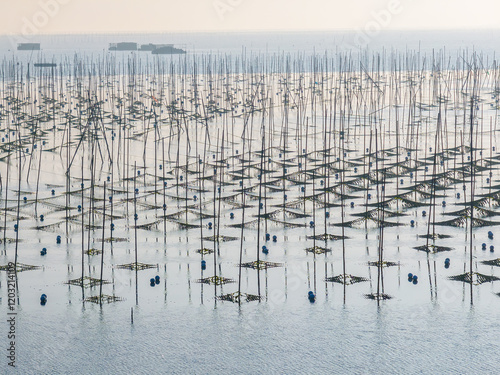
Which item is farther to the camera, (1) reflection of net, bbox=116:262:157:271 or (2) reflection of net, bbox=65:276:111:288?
(1) reflection of net, bbox=116:262:157:271

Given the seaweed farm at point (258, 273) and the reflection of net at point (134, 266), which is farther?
the reflection of net at point (134, 266)

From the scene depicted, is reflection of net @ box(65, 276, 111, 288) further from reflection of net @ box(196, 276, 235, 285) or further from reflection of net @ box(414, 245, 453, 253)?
reflection of net @ box(414, 245, 453, 253)

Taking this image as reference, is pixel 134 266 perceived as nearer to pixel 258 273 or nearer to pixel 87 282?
pixel 87 282

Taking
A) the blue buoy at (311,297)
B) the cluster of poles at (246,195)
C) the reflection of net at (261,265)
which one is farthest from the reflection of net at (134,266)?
the blue buoy at (311,297)

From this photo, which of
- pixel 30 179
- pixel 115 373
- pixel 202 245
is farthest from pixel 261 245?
pixel 30 179

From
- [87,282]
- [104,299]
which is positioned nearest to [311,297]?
[104,299]

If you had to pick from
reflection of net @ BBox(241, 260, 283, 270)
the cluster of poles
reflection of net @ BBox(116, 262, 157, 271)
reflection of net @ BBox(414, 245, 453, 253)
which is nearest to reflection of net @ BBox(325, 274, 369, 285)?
the cluster of poles

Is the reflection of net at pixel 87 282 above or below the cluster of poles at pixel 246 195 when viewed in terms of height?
below

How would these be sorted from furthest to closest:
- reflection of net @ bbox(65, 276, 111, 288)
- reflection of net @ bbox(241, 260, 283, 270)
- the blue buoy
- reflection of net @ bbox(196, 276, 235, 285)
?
1. reflection of net @ bbox(241, 260, 283, 270)
2. reflection of net @ bbox(196, 276, 235, 285)
3. reflection of net @ bbox(65, 276, 111, 288)
4. the blue buoy

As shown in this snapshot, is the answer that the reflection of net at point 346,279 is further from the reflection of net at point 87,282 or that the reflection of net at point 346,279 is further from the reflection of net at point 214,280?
the reflection of net at point 87,282

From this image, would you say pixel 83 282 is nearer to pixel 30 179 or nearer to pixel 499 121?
pixel 30 179

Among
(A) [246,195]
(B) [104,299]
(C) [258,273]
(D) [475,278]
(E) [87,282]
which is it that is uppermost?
(A) [246,195]
